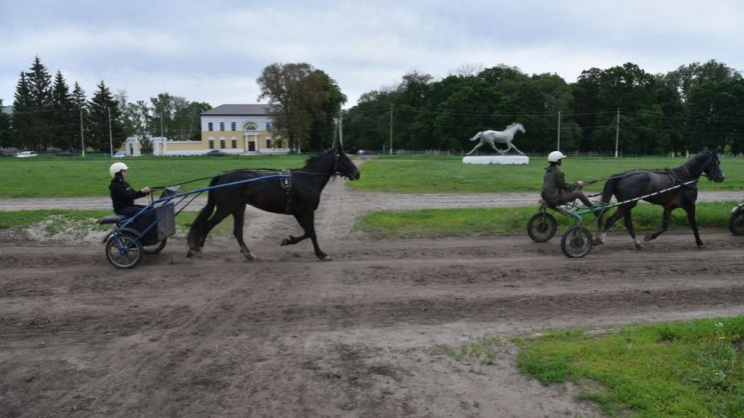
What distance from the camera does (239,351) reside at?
18.1 ft

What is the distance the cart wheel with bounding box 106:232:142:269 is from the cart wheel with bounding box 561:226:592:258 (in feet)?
25.5

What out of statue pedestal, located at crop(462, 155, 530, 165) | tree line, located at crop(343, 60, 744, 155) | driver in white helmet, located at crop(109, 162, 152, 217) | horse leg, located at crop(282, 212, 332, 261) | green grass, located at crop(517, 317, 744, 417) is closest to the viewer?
green grass, located at crop(517, 317, 744, 417)

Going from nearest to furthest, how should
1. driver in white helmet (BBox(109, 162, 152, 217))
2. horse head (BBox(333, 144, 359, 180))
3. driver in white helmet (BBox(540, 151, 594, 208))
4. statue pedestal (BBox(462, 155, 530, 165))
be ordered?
1. driver in white helmet (BBox(109, 162, 152, 217))
2. horse head (BBox(333, 144, 359, 180))
3. driver in white helmet (BBox(540, 151, 594, 208))
4. statue pedestal (BBox(462, 155, 530, 165))

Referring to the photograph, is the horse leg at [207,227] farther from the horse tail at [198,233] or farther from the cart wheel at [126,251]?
the cart wheel at [126,251]

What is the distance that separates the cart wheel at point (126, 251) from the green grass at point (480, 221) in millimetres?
5146

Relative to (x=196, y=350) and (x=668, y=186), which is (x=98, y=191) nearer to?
(x=196, y=350)

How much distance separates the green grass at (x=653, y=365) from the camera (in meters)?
4.38

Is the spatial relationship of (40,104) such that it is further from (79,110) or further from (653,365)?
(653,365)

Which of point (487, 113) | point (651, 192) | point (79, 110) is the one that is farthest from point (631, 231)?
point (79, 110)

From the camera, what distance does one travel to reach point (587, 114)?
278 feet

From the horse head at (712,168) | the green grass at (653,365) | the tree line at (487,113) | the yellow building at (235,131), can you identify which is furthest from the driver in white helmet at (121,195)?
the yellow building at (235,131)

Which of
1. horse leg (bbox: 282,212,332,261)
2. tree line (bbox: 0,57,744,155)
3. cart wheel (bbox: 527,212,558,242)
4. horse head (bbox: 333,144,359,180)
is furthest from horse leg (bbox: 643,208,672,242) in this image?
tree line (bbox: 0,57,744,155)

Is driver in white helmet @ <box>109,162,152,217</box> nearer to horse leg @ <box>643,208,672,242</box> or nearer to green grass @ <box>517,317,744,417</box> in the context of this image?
green grass @ <box>517,317,744,417</box>

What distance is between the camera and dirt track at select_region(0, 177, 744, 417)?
4.56 metres
